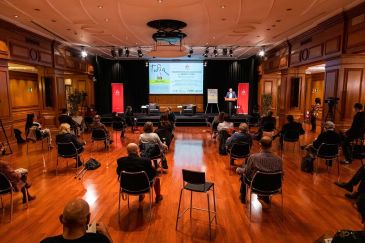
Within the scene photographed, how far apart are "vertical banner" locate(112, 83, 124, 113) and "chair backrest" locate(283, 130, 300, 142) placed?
1133 centimetres

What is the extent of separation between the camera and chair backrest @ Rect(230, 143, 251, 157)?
546 cm

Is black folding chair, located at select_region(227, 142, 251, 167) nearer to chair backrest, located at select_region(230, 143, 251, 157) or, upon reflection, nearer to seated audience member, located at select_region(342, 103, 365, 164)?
chair backrest, located at select_region(230, 143, 251, 157)

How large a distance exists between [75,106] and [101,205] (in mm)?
8752

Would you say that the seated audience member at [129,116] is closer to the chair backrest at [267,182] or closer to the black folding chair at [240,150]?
the black folding chair at [240,150]

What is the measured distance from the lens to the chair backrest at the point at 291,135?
22.7 feet

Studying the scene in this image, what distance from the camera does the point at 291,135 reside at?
6.96m

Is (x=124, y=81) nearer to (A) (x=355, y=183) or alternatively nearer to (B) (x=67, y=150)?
(B) (x=67, y=150)

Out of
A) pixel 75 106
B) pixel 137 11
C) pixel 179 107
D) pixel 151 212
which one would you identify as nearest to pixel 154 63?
pixel 179 107

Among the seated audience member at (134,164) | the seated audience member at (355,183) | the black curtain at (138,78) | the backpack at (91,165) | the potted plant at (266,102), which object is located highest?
the black curtain at (138,78)

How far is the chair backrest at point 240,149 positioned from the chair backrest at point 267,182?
6.43 ft

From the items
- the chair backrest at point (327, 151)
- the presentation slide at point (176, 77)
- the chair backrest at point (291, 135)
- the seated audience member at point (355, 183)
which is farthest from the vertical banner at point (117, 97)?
the seated audience member at point (355, 183)

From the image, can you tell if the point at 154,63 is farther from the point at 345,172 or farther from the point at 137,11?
the point at 345,172

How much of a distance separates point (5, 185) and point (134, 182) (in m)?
1.96

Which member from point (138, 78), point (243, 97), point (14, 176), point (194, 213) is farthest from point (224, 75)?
point (14, 176)
